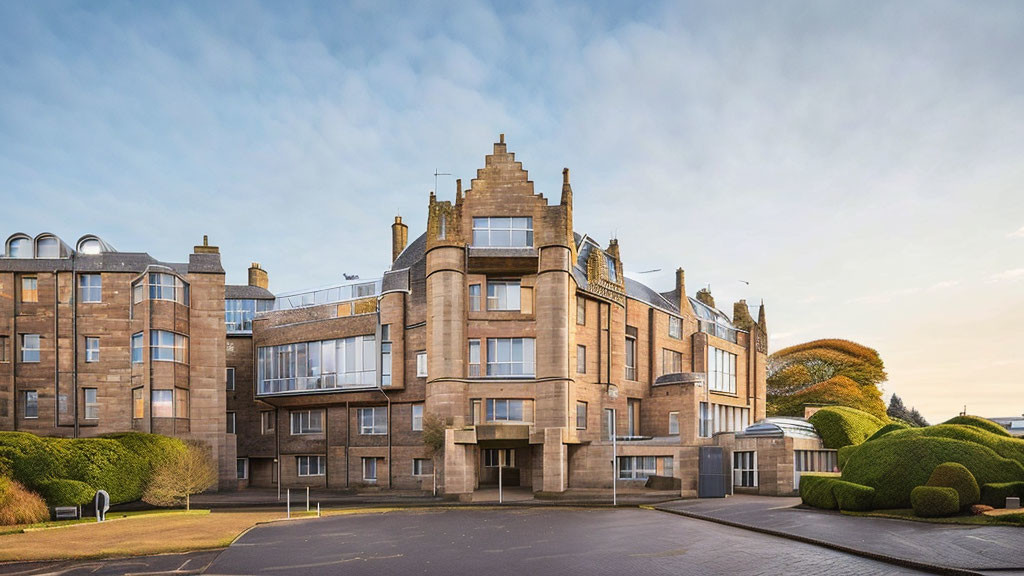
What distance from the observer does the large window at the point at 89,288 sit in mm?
50500

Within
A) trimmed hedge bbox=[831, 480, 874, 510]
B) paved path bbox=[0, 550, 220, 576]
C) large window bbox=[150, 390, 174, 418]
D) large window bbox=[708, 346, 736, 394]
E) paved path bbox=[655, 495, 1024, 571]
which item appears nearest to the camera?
paved path bbox=[655, 495, 1024, 571]

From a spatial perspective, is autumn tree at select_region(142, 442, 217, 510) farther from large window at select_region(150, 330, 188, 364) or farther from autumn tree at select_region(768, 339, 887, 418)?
autumn tree at select_region(768, 339, 887, 418)

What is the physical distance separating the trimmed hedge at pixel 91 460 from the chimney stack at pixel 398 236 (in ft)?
76.8

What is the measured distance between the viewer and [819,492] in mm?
31984

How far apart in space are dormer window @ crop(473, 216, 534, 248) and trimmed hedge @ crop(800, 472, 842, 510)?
2052cm

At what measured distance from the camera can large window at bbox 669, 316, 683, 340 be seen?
58781mm

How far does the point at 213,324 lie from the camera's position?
50.7 meters

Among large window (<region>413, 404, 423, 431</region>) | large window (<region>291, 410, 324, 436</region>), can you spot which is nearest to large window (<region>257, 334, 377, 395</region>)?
large window (<region>291, 410, 324, 436</region>)

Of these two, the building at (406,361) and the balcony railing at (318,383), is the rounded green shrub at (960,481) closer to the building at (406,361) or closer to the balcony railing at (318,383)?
the building at (406,361)

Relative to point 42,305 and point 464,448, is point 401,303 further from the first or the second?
point 42,305

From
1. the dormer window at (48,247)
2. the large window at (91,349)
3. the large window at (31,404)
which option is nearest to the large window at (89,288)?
the large window at (91,349)

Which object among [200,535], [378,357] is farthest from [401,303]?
[200,535]

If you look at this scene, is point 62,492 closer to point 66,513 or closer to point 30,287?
point 66,513

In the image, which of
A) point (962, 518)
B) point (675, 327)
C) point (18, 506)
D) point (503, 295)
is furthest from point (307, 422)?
point (962, 518)
